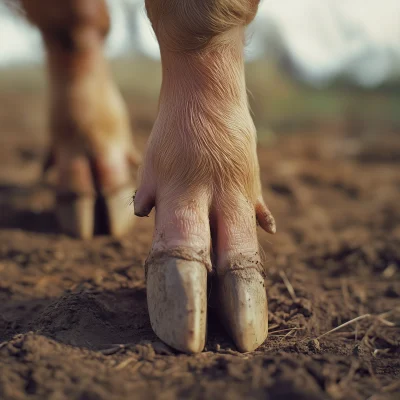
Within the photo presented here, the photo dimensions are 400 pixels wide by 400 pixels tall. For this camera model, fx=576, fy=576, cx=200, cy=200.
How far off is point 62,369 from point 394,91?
8566mm

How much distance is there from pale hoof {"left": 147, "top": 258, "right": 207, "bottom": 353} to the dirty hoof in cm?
109

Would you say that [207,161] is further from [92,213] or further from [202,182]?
[92,213]

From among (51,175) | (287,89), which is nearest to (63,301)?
(51,175)

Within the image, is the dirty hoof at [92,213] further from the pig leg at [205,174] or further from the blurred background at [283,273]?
the pig leg at [205,174]

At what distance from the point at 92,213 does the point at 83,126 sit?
1.26 feet

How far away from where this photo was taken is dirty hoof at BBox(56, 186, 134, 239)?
97.0 inches

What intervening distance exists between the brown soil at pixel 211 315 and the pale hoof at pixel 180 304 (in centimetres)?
4

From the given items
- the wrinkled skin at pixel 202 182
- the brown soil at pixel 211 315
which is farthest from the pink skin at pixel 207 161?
the brown soil at pixel 211 315

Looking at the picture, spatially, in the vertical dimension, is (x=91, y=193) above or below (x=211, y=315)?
above

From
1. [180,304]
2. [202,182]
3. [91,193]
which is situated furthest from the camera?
[91,193]

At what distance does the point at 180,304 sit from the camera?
1.32 metres

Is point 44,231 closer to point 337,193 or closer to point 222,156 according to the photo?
point 222,156

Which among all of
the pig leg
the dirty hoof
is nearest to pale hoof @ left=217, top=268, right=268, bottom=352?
the pig leg

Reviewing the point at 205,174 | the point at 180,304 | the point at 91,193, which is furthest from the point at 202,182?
the point at 91,193
